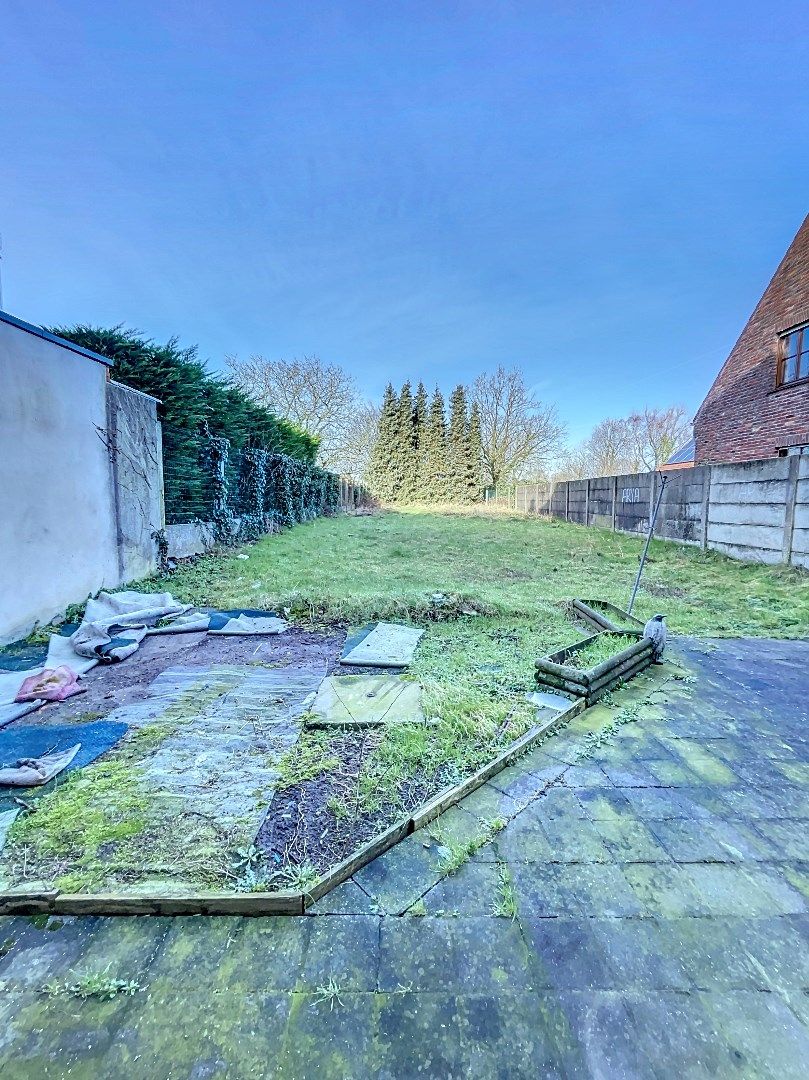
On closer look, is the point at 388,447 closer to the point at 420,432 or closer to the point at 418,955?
the point at 420,432

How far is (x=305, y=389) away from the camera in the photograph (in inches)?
849

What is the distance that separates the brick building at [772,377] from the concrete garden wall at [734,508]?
1.72 metres

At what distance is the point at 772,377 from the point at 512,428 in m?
17.6

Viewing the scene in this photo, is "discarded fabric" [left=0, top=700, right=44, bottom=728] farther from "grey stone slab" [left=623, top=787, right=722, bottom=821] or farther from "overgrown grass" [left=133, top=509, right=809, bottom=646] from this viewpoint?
"grey stone slab" [left=623, top=787, right=722, bottom=821]

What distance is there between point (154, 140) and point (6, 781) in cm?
972

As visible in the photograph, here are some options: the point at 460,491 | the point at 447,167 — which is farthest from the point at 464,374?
the point at 447,167

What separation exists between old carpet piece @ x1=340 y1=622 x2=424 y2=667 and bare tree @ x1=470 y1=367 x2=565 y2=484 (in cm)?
2382

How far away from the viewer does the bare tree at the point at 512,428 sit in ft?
82.5

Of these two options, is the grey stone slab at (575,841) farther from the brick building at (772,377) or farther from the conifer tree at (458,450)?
the conifer tree at (458,450)

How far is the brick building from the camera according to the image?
26.4ft

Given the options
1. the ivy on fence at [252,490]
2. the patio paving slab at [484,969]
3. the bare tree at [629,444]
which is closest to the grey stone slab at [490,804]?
the patio paving slab at [484,969]

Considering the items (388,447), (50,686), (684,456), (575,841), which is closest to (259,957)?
(575,841)

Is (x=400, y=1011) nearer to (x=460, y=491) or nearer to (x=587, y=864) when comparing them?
(x=587, y=864)

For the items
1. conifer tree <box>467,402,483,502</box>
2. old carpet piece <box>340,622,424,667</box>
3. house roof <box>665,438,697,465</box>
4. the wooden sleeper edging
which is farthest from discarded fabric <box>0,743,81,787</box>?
conifer tree <box>467,402,483,502</box>
